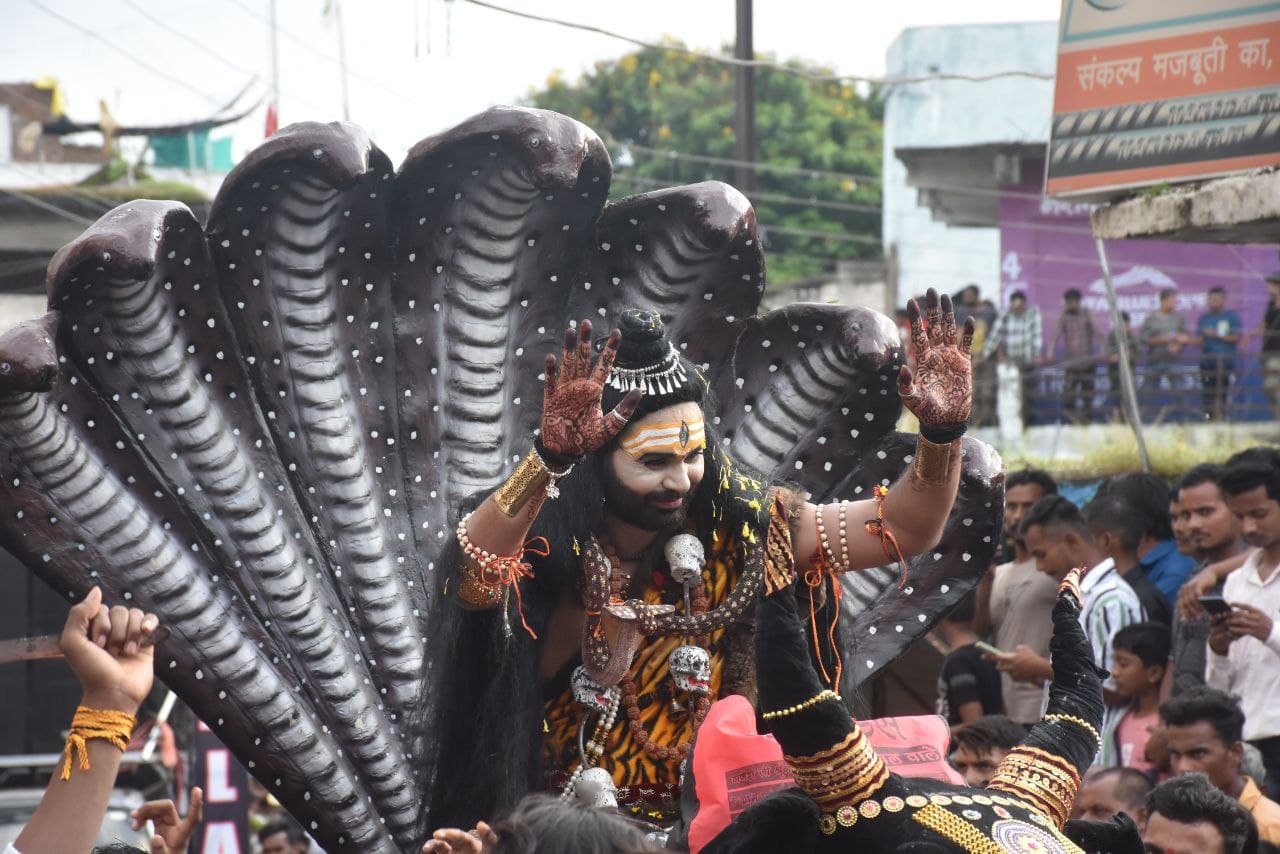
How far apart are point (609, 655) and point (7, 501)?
3.78 ft

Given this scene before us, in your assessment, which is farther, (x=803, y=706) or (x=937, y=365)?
(x=937, y=365)

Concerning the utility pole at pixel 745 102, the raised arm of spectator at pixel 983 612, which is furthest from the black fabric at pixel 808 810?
the utility pole at pixel 745 102

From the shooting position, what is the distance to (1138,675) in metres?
5.36

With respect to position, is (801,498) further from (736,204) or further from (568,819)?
(568,819)

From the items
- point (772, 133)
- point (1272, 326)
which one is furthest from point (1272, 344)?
point (772, 133)

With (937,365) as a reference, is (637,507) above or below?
below

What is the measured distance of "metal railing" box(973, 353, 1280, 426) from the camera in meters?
12.3

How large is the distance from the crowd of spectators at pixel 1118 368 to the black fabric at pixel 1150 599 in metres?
5.54

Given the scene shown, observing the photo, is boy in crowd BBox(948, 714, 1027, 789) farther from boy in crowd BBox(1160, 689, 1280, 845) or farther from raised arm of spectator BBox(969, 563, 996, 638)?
raised arm of spectator BBox(969, 563, 996, 638)

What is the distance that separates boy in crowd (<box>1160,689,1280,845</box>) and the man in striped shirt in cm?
68

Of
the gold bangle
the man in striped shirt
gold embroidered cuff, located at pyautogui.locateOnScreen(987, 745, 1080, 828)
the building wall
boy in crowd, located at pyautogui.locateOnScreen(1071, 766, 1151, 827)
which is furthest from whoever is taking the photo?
the building wall

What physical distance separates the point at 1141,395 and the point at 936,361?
33.7 feet

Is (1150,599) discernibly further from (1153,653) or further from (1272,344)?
(1272,344)

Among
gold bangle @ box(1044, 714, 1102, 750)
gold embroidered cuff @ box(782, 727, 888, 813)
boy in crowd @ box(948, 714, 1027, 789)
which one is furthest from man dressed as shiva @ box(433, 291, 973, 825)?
boy in crowd @ box(948, 714, 1027, 789)
